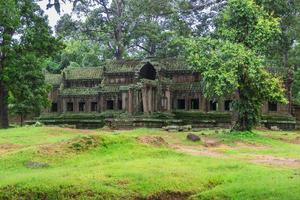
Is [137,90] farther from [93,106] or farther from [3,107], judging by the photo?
[3,107]

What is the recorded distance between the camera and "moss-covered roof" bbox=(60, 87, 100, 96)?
194ft

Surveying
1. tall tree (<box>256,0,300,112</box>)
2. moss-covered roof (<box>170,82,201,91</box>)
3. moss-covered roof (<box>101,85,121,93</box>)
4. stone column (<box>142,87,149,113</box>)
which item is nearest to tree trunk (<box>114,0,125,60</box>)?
moss-covered roof (<box>101,85,121,93</box>)

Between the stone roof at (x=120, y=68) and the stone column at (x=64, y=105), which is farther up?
the stone roof at (x=120, y=68)

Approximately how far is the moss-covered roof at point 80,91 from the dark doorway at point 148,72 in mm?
5882

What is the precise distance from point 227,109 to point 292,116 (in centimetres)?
696

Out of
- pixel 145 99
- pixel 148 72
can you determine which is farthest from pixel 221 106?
pixel 148 72

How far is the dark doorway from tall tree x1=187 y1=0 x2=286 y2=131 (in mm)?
19450

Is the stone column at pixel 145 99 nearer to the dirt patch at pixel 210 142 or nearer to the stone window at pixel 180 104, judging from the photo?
the stone window at pixel 180 104

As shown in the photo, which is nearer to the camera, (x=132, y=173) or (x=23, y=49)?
(x=132, y=173)

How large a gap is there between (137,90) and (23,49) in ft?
43.2

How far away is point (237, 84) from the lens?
33.8 metres

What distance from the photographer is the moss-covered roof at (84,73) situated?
196ft

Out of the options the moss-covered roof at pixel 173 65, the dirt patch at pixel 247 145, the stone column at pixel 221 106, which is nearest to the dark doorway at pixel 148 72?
the moss-covered roof at pixel 173 65

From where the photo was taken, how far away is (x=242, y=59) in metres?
33.8
